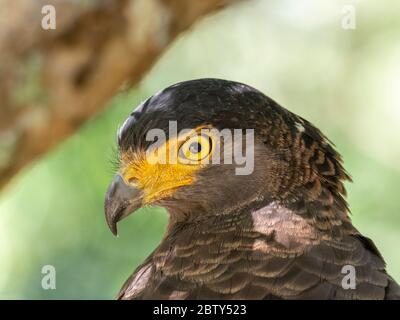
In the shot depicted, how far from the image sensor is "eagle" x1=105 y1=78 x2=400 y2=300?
190 inches

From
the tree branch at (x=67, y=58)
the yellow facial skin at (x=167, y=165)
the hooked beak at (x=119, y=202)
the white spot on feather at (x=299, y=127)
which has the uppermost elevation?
the tree branch at (x=67, y=58)

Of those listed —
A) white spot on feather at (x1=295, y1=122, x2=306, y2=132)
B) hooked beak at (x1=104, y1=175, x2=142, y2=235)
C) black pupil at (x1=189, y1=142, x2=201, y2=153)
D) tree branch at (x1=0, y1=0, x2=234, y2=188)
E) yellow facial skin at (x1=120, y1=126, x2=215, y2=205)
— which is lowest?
hooked beak at (x1=104, y1=175, x2=142, y2=235)

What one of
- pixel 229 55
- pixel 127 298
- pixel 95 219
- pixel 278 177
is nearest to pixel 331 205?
pixel 278 177

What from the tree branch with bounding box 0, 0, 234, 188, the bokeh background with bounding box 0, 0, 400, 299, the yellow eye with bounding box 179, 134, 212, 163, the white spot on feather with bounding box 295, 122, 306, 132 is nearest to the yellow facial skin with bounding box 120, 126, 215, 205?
the yellow eye with bounding box 179, 134, 212, 163

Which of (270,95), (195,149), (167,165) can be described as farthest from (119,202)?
(270,95)

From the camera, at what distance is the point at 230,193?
5398mm

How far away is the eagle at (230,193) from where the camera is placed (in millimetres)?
4832

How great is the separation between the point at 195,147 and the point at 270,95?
4.42 metres

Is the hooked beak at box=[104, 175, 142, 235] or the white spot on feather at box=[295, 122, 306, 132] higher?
the white spot on feather at box=[295, 122, 306, 132]

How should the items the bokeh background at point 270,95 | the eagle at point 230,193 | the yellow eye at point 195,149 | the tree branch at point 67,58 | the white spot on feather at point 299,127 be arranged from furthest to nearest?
the bokeh background at point 270,95 < the tree branch at point 67,58 < the white spot on feather at point 299,127 < the yellow eye at point 195,149 < the eagle at point 230,193

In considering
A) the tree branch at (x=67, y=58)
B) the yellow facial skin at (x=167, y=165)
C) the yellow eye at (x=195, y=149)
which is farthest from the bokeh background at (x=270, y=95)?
the yellow eye at (x=195, y=149)

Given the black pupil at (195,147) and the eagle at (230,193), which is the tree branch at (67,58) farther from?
the black pupil at (195,147)

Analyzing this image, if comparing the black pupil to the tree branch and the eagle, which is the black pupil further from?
the tree branch

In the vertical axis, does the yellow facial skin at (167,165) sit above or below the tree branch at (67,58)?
below
